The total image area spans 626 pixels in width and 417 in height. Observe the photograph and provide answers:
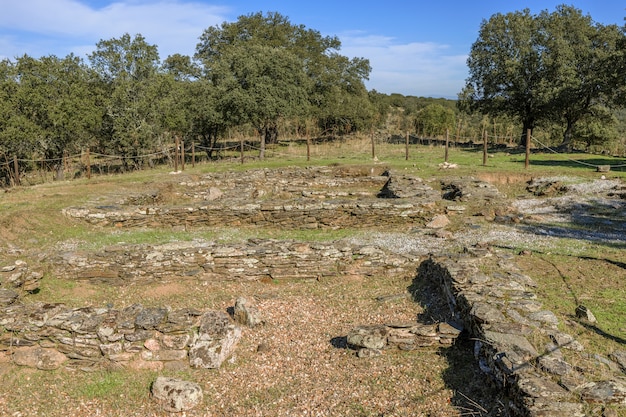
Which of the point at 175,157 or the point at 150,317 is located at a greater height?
the point at 175,157

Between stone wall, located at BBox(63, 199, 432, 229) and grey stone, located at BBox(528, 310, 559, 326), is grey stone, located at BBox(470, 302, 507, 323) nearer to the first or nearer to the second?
grey stone, located at BBox(528, 310, 559, 326)

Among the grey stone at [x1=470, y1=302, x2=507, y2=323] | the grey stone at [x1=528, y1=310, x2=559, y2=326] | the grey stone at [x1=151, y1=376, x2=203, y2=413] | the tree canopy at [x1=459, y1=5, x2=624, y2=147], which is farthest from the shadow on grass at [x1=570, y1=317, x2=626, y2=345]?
the tree canopy at [x1=459, y1=5, x2=624, y2=147]

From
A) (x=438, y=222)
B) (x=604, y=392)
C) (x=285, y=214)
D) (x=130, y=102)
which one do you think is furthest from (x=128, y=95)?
(x=604, y=392)

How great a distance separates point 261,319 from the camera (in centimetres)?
768

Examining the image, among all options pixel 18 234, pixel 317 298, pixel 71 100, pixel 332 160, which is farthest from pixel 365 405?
pixel 71 100

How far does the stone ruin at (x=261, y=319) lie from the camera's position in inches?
201

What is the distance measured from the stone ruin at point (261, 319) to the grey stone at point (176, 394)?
2 centimetres

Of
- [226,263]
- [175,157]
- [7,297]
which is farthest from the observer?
[175,157]

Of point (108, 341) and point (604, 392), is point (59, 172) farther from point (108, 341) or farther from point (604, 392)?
point (604, 392)

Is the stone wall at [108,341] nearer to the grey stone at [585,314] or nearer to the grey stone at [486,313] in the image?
the grey stone at [486,313]

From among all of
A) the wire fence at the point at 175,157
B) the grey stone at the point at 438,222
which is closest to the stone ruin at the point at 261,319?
the grey stone at the point at 438,222

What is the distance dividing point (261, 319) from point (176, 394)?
87.3 inches

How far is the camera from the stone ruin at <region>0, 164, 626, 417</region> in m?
5.09

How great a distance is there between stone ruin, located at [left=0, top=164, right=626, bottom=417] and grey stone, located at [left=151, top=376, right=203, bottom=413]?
0.06 ft
